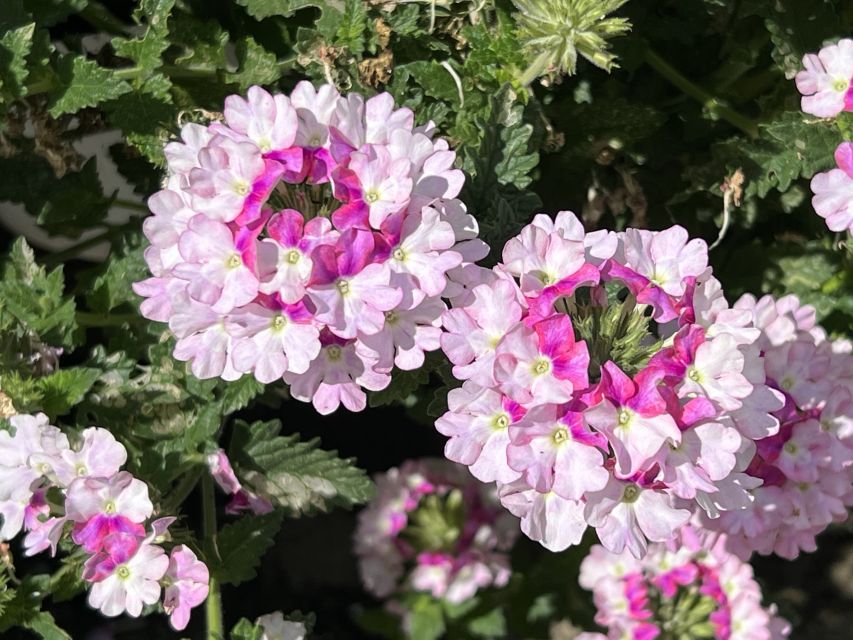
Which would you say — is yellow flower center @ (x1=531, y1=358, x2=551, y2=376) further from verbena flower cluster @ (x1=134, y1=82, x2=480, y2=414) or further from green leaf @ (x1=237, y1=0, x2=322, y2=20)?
green leaf @ (x1=237, y1=0, x2=322, y2=20)

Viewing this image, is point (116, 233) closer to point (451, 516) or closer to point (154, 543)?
point (154, 543)

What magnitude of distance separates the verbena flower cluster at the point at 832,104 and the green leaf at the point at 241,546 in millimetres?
837

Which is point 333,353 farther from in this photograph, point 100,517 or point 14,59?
point 14,59

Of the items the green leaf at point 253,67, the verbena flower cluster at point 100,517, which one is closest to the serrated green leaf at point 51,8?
the green leaf at point 253,67

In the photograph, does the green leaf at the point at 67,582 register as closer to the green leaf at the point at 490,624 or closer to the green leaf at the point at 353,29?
the green leaf at the point at 353,29

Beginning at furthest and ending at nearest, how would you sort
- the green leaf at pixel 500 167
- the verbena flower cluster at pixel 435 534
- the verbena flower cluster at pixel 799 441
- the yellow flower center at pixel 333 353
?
the verbena flower cluster at pixel 435 534 → the verbena flower cluster at pixel 799 441 → the green leaf at pixel 500 167 → the yellow flower center at pixel 333 353

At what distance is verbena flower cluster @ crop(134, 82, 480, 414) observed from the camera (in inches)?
38.1

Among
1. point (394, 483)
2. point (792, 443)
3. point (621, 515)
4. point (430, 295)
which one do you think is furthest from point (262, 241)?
point (394, 483)

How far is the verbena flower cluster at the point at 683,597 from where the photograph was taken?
5.43 feet

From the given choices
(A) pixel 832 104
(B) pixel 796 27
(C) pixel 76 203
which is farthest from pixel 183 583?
(B) pixel 796 27

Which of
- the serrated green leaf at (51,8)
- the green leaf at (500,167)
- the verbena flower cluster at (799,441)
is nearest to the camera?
the green leaf at (500,167)

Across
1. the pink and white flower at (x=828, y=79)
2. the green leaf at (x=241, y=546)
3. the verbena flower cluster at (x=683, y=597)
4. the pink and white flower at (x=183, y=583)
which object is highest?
the pink and white flower at (x=828, y=79)

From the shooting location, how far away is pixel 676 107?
1631 mm

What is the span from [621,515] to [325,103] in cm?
55
